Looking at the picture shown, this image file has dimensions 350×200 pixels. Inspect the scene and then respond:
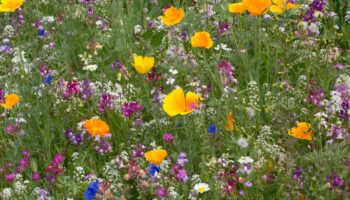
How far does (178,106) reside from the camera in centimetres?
335

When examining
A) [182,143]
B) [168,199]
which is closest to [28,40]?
[182,143]

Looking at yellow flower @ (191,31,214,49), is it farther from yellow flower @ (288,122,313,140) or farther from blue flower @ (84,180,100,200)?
blue flower @ (84,180,100,200)

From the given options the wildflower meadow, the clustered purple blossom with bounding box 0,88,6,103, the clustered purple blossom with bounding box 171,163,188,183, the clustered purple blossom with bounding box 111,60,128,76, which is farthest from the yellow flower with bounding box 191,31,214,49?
the clustered purple blossom with bounding box 0,88,6,103

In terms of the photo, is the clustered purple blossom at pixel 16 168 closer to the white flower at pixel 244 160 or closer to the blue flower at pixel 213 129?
the blue flower at pixel 213 129

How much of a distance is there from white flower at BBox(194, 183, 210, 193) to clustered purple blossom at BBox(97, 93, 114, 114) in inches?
37.2

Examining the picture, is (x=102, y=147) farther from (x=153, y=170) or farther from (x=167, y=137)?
(x=153, y=170)

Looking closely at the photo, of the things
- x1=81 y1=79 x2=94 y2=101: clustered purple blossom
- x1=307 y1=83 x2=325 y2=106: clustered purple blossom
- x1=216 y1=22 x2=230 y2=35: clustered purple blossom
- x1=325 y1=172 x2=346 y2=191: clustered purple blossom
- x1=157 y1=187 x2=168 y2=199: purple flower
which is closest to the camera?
x1=325 y1=172 x2=346 y2=191: clustered purple blossom

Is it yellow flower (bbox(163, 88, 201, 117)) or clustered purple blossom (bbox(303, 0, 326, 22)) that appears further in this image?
clustered purple blossom (bbox(303, 0, 326, 22))

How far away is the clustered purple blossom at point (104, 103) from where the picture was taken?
390cm

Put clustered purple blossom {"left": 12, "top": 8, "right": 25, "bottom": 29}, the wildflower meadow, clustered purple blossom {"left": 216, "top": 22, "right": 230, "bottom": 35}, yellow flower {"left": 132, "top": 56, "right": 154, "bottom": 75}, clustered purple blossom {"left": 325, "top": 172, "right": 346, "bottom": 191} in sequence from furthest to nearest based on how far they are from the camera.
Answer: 1. clustered purple blossom {"left": 12, "top": 8, "right": 25, "bottom": 29}
2. clustered purple blossom {"left": 216, "top": 22, "right": 230, "bottom": 35}
3. yellow flower {"left": 132, "top": 56, "right": 154, "bottom": 75}
4. the wildflower meadow
5. clustered purple blossom {"left": 325, "top": 172, "right": 346, "bottom": 191}

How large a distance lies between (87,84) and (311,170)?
1.56m

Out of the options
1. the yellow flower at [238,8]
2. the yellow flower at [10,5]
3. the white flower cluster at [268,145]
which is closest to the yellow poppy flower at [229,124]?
the white flower cluster at [268,145]

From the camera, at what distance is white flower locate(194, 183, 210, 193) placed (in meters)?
3.08

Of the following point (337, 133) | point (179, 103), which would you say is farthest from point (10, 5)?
point (337, 133)
